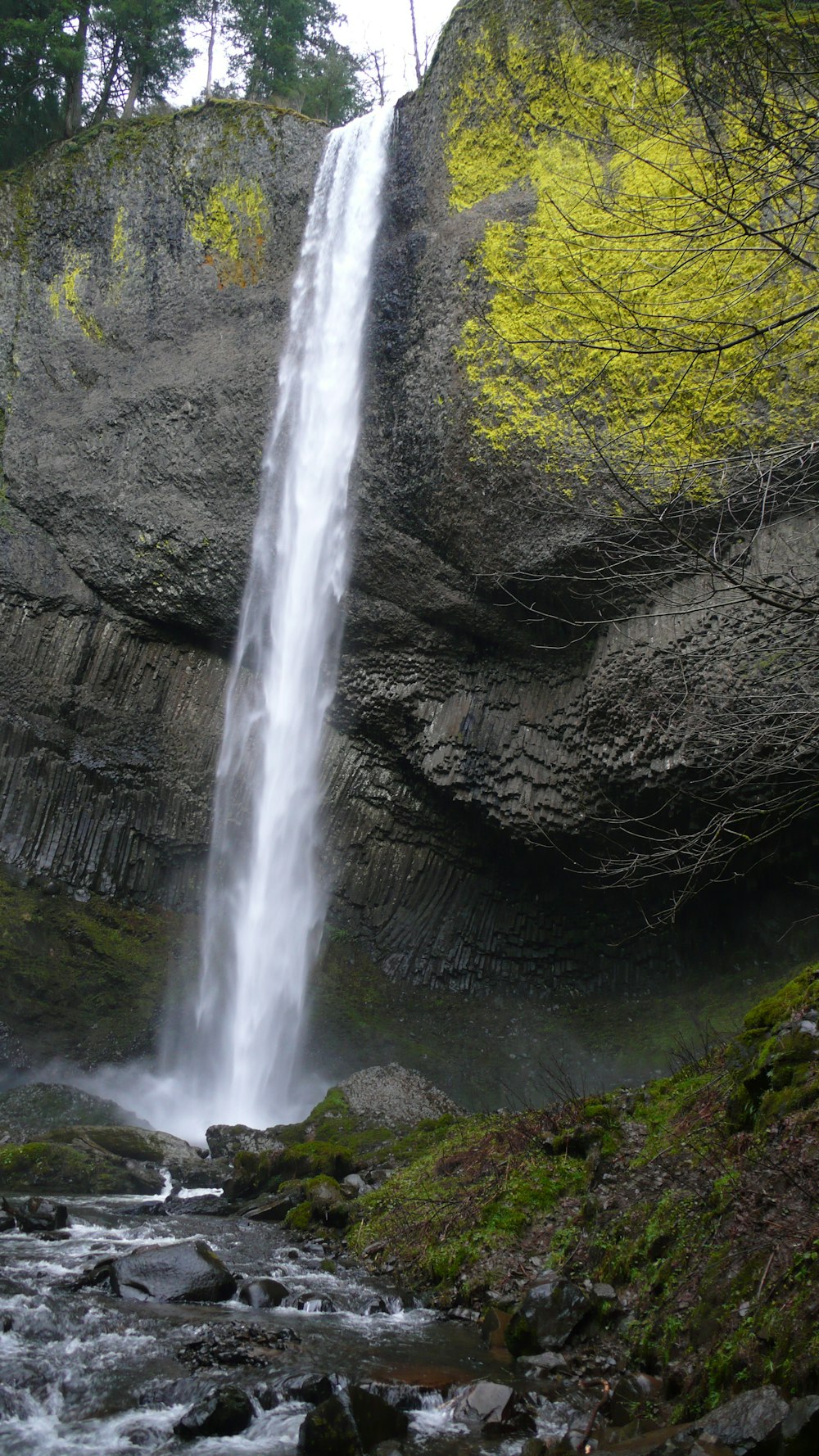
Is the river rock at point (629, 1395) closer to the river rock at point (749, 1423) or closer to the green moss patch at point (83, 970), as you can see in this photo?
the river rock at point (749, 1423)

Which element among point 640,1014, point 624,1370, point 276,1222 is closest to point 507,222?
point 640,1014

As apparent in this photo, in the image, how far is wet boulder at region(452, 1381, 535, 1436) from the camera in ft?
12.3

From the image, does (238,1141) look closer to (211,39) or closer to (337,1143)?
(337,1143)

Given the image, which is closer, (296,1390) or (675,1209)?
(296,1390)

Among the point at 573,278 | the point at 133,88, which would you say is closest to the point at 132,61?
the point at 133,88

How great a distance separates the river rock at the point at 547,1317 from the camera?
4.47 metres

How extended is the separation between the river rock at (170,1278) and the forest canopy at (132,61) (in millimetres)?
19497

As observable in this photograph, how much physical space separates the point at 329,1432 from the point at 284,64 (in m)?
28.3

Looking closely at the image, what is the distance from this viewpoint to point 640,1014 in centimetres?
1461

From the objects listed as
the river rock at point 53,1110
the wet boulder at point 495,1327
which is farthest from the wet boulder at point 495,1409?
the river rock at point 53,1110

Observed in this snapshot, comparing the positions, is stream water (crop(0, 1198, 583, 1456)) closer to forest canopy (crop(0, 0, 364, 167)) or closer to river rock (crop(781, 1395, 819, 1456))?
river rock (crop(781, 1395, 819, 1456))

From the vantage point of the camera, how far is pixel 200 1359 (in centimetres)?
429

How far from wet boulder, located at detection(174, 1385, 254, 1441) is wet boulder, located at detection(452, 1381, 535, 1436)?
0.83 m

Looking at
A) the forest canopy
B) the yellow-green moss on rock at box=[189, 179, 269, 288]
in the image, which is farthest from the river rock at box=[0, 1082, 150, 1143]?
the forest canopy
